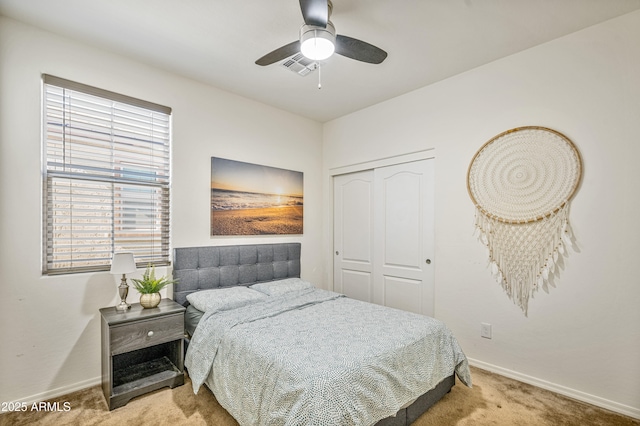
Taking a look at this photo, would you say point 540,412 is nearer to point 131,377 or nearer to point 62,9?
point 131,377

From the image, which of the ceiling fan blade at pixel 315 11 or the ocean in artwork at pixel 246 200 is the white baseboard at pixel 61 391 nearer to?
the ocean in artwork at pixel 246 200

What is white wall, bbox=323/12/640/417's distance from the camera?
2152 millimetres

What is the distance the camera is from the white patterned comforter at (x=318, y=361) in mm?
1504

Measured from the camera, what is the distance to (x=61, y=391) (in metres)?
2.31

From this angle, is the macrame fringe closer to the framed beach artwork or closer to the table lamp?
the framed beach artwork

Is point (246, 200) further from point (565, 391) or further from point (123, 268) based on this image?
point (565, 391)

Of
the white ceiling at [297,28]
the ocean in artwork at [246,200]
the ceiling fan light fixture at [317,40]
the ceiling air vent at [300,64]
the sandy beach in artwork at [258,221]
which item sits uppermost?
the white ceiling at [297,28]

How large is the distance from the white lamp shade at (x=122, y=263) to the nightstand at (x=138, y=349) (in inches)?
12.6

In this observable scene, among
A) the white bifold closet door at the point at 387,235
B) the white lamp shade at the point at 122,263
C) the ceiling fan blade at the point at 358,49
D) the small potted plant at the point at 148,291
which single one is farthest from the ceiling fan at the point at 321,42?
the small potted plant at the point at 148,291

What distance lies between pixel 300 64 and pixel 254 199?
1568mm

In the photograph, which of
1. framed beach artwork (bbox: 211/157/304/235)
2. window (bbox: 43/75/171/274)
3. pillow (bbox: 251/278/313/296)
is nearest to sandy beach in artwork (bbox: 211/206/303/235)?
framed beach artwork (bbox: 211/157/304/235)

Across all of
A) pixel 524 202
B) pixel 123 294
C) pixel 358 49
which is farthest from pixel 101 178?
pixel 524 202

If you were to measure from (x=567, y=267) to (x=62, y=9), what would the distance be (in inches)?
159

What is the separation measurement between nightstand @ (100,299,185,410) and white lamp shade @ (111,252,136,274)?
0.32 m
